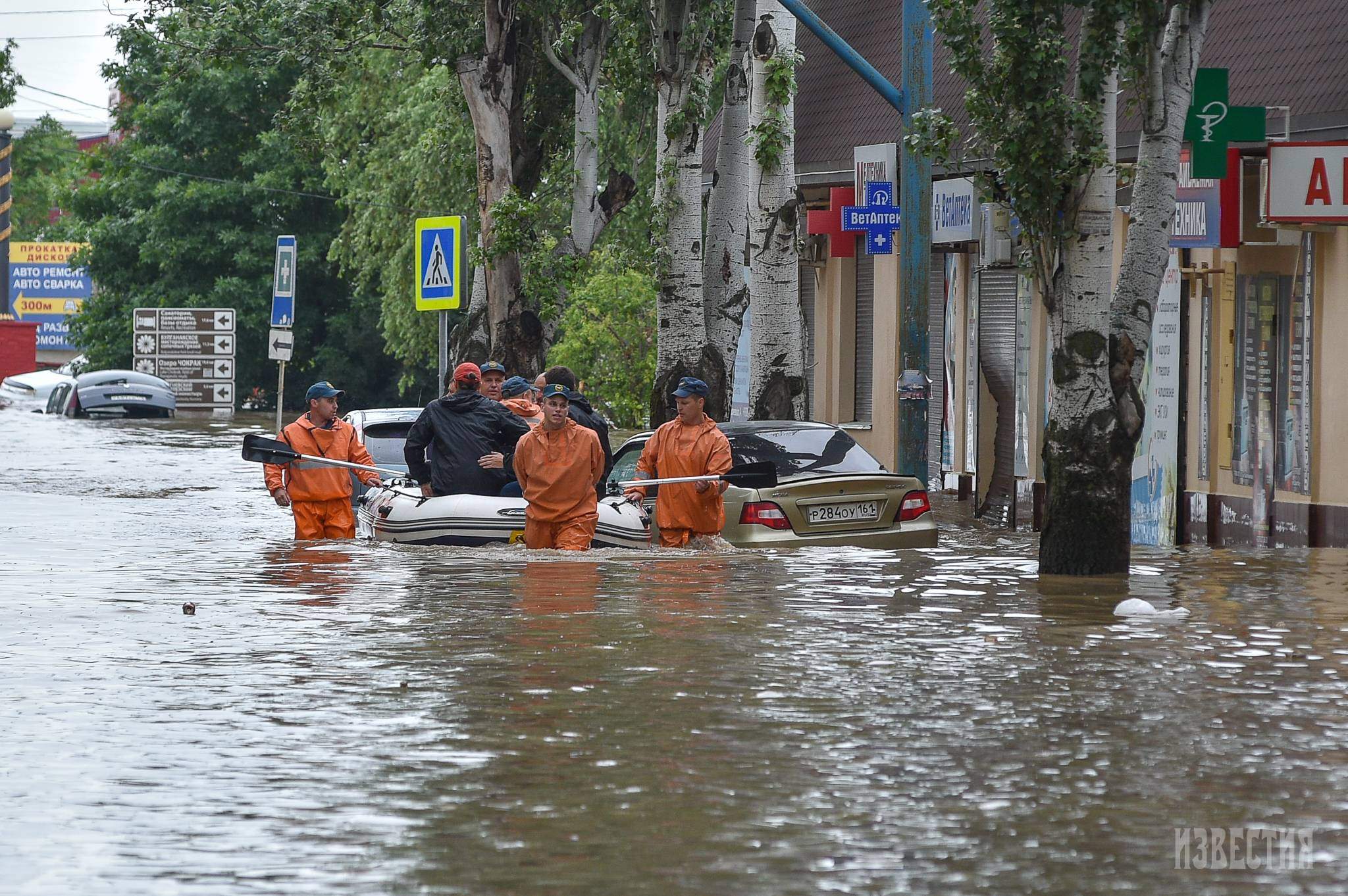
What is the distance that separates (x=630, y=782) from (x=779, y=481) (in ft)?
27.4

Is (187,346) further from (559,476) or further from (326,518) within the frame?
(559,476)

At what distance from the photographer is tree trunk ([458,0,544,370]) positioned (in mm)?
27766

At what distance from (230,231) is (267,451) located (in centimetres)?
5142

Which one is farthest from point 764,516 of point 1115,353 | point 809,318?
point 809,318

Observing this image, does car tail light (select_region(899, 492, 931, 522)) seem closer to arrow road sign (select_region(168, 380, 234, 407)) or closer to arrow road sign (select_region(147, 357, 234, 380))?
arrow road sign (select_region(147, 357, 234, 380))

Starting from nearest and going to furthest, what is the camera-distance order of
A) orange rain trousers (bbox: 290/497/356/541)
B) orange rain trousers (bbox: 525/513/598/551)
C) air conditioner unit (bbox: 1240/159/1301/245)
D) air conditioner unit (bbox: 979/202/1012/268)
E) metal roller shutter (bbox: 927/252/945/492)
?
orange rain trousers (bbox: 525/513/598/551)
orange rain trousers (bbox: 290/497/356/541)
air conditioner unit (bbox: 1240/159/1301/245)
air conditioner unit (bbox: 979/202/1012/268)
metal roller shutter (bbox: 927/252/945/492)

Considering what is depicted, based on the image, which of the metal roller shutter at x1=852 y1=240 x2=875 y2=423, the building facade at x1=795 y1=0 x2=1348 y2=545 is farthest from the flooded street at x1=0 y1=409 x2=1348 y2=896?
the metal roller shutter at x1=852 y1=240 x2=875 y2=423

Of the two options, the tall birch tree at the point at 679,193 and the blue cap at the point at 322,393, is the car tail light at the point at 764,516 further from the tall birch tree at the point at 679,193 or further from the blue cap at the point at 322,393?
the tall birch tree at the point at 679,193

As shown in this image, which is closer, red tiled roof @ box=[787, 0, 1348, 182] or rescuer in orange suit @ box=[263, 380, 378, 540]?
rescuer in orange suit @ box=[263, 380, 378, 540]

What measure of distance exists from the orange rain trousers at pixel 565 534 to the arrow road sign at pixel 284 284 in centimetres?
1791

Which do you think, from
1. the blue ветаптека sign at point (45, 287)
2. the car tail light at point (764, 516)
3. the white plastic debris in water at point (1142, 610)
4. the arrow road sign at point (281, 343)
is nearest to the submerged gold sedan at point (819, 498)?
the car tail light at point (764, 516)

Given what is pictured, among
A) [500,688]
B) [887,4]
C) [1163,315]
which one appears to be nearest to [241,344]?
[887,4]

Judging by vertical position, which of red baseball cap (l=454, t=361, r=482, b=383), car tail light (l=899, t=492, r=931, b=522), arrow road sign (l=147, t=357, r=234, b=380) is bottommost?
car tail light (l=899, t=492, r=931, b=522)

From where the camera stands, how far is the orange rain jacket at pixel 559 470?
15.1 meters
